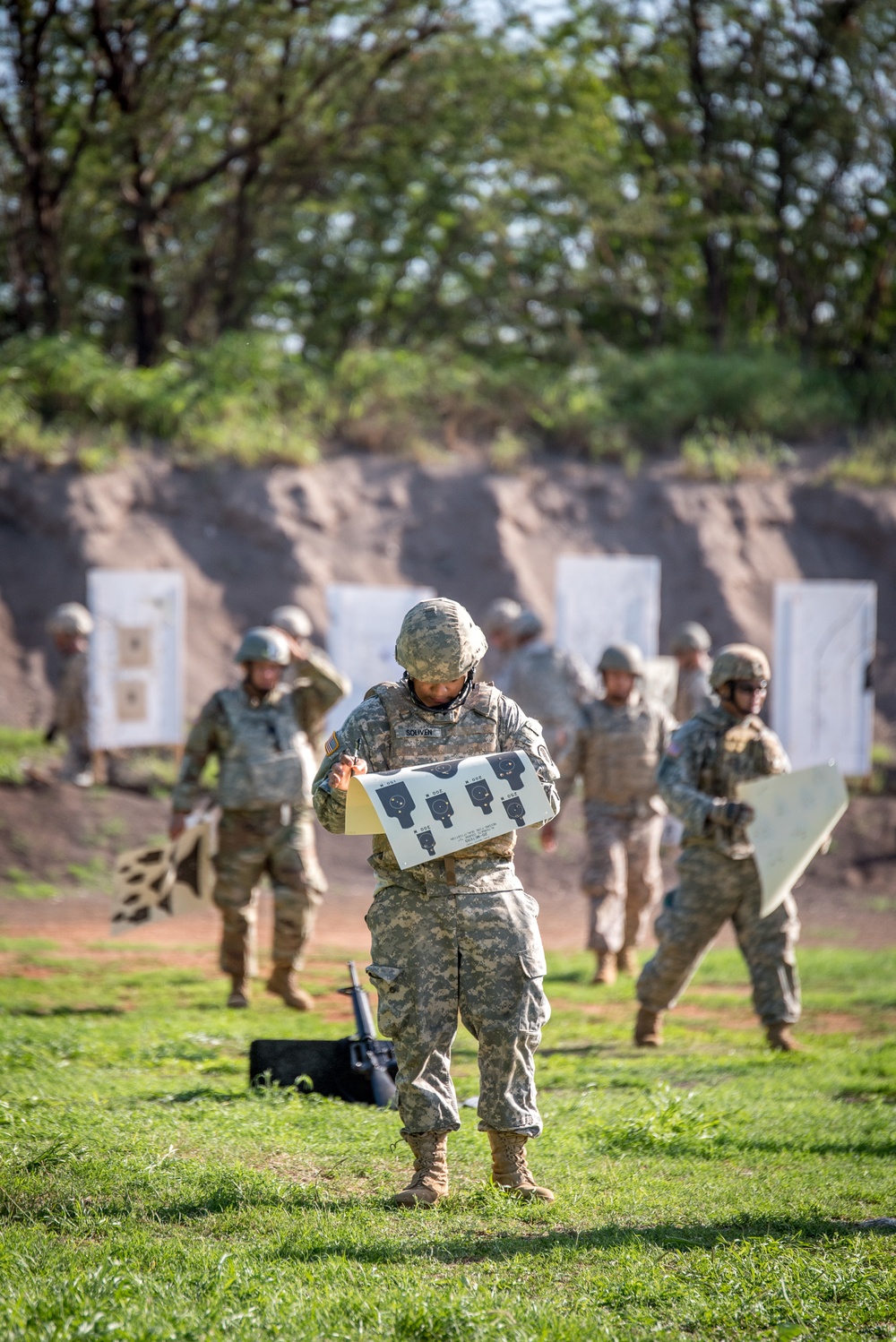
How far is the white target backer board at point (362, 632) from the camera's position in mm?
17547

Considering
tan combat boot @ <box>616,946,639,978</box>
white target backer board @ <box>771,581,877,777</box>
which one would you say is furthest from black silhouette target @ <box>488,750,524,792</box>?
white target backer board @ <box>771,581,877,777</box>

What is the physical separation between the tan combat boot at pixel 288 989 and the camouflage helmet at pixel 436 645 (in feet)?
15.2

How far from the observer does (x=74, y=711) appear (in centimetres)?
1627

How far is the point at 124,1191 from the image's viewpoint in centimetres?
477

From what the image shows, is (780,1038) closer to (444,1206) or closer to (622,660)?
(622,660)

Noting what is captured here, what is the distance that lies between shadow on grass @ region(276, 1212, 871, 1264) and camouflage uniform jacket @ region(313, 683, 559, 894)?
1.15 meters

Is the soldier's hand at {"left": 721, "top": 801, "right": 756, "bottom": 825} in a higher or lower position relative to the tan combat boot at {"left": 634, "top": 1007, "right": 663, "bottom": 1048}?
higher

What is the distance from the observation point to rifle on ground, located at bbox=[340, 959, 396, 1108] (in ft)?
20.5

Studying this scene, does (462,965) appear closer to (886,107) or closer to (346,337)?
(346,337)

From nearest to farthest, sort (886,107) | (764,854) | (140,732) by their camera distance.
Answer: (764,854) < (140,732) < (886,107)

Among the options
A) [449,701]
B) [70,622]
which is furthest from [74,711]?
[449,701]

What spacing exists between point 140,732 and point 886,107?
15.6 m

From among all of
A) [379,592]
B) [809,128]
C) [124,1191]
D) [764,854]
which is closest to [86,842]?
[379,592]

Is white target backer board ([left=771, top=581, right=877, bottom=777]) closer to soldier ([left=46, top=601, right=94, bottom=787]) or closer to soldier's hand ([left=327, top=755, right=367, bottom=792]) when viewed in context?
soldier ([left=46, top=601, right=94, bottom=787])
